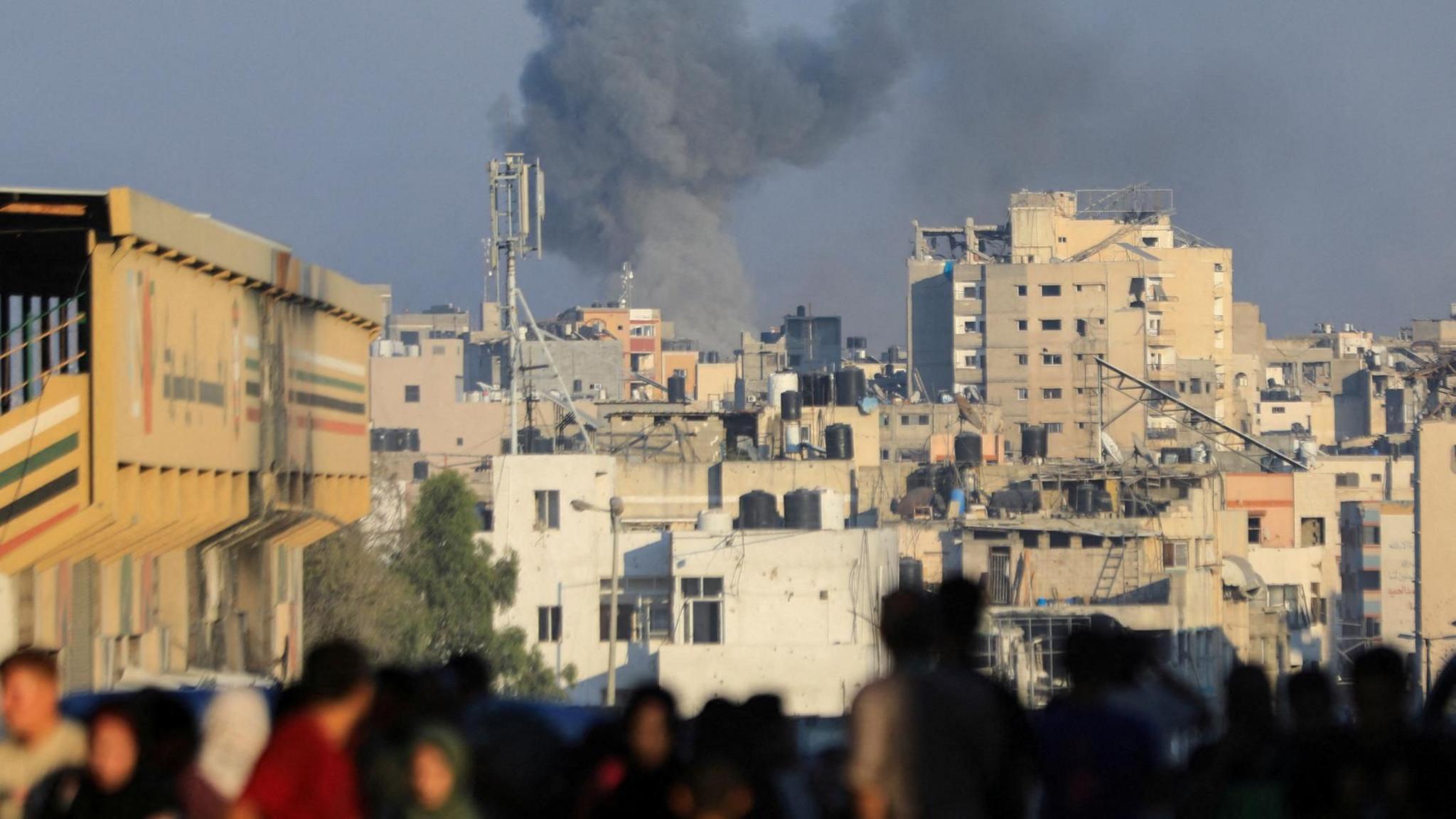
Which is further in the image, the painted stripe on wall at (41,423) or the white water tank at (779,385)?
the white water tank at (779,385)

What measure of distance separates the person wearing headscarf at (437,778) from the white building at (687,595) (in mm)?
32331

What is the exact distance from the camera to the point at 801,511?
50219 mm

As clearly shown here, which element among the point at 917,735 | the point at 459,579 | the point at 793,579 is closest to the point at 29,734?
the point at 917,735

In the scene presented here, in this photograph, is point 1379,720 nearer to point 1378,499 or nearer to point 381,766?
point 381,766

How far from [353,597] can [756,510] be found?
12.1 meters

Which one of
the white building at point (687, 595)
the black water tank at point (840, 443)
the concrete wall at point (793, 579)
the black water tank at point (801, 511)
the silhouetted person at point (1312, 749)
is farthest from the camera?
the black water tank at point (840, 443)

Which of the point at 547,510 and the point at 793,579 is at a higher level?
the point at 547,510

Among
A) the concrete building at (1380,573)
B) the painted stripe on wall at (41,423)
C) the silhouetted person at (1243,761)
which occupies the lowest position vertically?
the concrete building at (1380,573)

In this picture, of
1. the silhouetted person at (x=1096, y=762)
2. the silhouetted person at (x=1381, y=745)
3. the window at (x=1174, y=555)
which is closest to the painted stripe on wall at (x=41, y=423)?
the silhouetted person at (x=1096, y=762)

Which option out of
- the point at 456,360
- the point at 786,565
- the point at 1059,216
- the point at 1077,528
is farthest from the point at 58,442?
the point at 1059,216

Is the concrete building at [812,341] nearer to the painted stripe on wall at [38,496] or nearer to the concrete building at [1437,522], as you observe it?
the concrete building at [1437,522]

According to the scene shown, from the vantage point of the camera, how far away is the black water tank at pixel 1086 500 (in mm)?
59156

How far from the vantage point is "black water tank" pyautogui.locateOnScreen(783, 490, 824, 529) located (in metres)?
50.1

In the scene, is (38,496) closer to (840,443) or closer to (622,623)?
(622,623)
